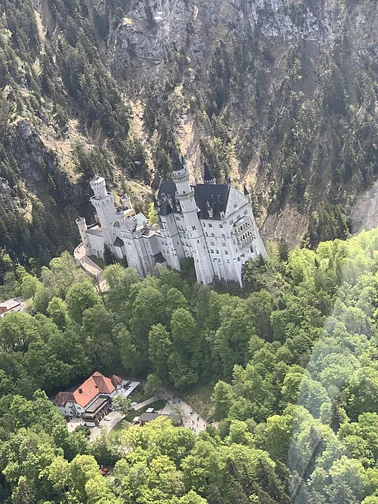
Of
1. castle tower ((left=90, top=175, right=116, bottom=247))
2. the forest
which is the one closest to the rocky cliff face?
the forest

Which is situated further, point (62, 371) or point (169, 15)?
point (169, 15)

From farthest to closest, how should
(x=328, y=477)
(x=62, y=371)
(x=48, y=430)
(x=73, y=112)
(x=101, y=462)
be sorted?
(x=73, y=112) → (x=62, y=371) → (x=48, y=430) → (x=101, y=462) → (x=328, y=477)

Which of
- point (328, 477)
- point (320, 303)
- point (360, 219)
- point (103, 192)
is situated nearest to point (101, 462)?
point (328, 477)

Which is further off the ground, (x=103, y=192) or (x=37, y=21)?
(x=37, y=21)

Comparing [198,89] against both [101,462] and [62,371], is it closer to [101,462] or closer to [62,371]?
[62,371]

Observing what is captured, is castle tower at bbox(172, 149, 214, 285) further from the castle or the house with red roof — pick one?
the house with red roof

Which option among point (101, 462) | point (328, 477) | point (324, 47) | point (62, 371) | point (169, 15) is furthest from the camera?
point (169, 15)
